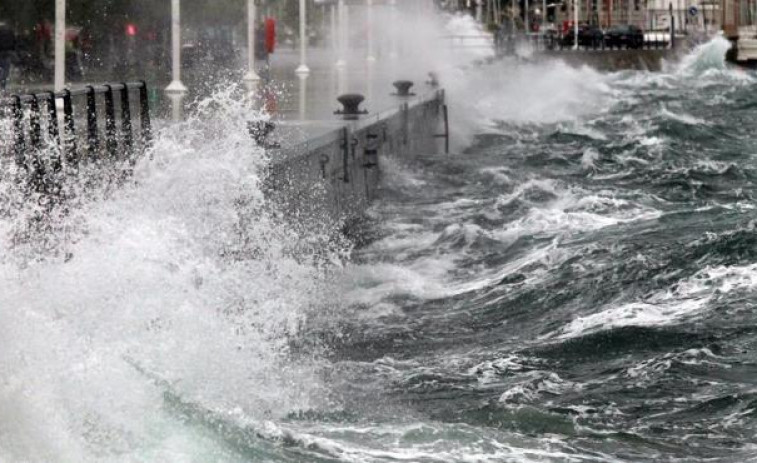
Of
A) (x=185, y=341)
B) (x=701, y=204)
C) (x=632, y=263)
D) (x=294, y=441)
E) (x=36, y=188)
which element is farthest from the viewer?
(x=701, y=204)

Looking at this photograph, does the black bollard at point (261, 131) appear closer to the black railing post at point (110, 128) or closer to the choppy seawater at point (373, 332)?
the choppy seawater at point (373, 332)

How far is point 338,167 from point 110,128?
18.4ft

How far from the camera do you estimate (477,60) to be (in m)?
60.8

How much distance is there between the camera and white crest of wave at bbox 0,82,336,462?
8.19 meters

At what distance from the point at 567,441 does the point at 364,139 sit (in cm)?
1193

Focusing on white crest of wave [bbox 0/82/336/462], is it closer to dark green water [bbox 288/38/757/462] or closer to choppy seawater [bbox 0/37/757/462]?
choppy seawater [bbox 0/37/757/462]

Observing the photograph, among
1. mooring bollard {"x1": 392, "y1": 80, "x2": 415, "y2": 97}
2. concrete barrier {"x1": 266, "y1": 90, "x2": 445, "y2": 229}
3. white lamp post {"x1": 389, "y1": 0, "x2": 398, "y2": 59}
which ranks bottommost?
concrete barrier {"x1": 266, "y1": 90, "x2": 445, "y2": 229}

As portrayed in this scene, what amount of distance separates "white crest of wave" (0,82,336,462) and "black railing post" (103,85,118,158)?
1.23 feet

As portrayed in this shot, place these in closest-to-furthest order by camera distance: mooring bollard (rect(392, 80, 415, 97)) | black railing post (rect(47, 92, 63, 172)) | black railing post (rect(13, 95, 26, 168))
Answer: black railing post (rect(13, 95, 26, 168)) < black railing post (rect(47, 92, 63, 172)) < mooring bollard (rect(392, 80, 415, 97))

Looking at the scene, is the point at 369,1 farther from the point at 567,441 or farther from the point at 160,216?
the point at 567,441

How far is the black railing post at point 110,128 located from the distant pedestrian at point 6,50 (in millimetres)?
10890

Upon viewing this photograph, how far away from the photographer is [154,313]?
1002 centimetres

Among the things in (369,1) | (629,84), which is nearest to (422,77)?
(369,1)

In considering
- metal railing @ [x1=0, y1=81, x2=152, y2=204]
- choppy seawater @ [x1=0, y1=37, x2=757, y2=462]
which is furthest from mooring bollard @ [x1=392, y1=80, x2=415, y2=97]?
metal railing @ [x1=0, y1=81, x2=152, y2=204]
